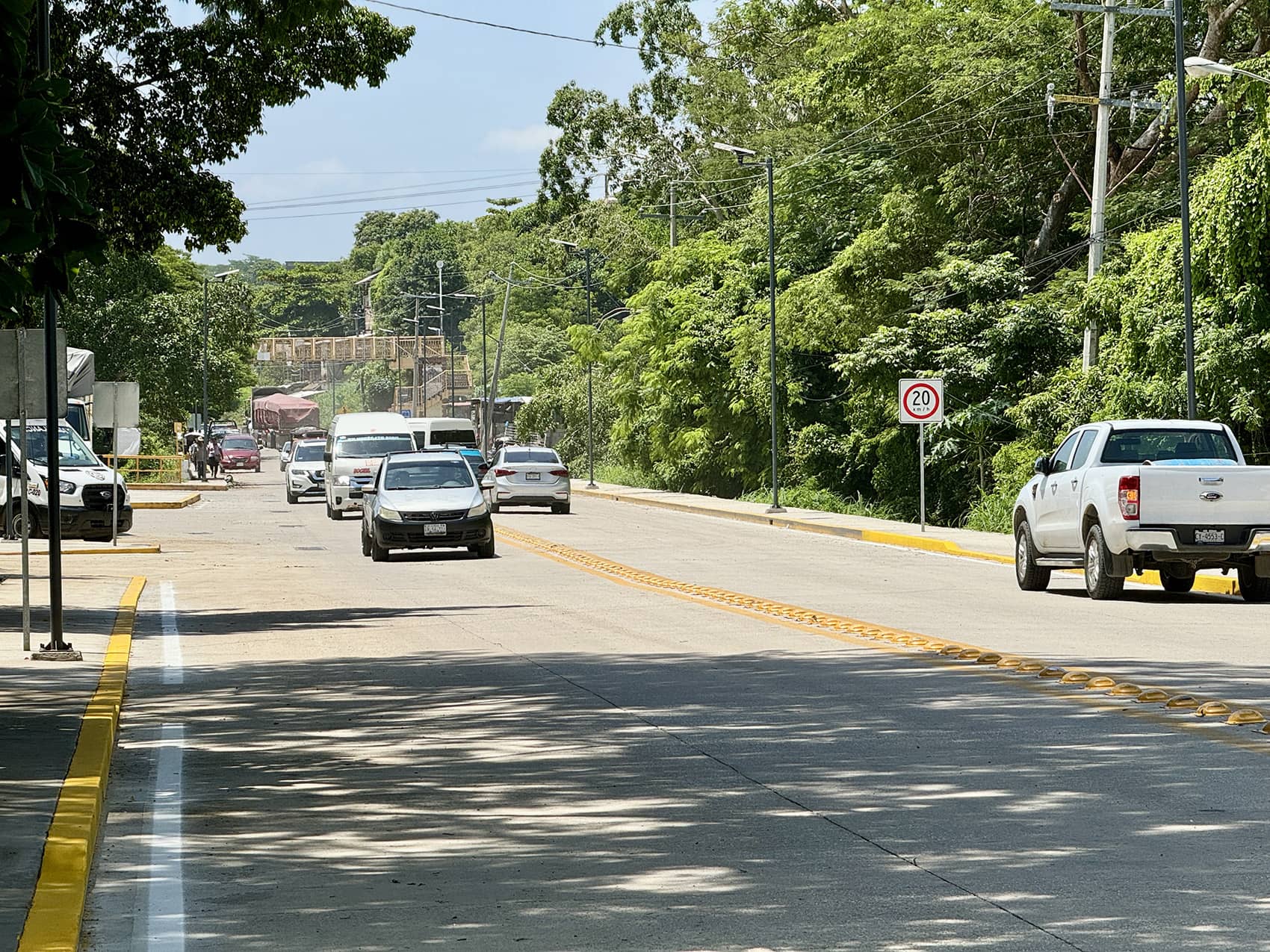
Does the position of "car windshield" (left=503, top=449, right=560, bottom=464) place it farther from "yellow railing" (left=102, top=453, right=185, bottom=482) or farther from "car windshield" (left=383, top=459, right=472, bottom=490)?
"yellow railing" (left=102, top=453, right=185, bottom=482)

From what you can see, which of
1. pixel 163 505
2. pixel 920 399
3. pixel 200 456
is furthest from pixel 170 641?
pixel 200 456

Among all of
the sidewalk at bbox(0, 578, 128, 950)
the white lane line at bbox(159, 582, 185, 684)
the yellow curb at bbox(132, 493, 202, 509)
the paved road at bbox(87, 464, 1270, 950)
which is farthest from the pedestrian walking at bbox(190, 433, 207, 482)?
the paved road at bbox(87, 464, 1270, 950)

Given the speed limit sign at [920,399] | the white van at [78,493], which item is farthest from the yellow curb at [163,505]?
the speed limit sign at [920,399]

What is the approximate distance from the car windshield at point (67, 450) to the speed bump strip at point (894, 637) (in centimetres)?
964

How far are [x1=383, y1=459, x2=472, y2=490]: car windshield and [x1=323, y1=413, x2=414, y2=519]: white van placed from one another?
1116 cm

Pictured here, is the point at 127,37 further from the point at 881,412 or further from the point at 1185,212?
the point at 881,412

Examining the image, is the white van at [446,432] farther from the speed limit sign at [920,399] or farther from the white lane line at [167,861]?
the white lane line at [167,861]

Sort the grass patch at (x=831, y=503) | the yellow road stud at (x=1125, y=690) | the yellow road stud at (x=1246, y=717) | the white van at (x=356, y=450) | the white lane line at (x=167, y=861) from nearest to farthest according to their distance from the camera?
the white lane line at (x=167, y=861) < the yellow road stud at (x=1246, y=717) < the yellow road stud at (x=1125, y=690) < the white van at (x=356, y=450) < the grass patch at (x=831, y=503)

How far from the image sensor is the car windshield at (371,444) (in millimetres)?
45312

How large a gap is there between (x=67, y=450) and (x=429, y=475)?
7.97 metres

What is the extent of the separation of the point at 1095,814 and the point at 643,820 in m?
1.92

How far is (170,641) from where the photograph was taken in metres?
17.3

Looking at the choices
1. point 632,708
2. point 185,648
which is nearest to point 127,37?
point 185,648

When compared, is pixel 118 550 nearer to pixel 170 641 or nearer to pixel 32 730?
pixel 170 641
